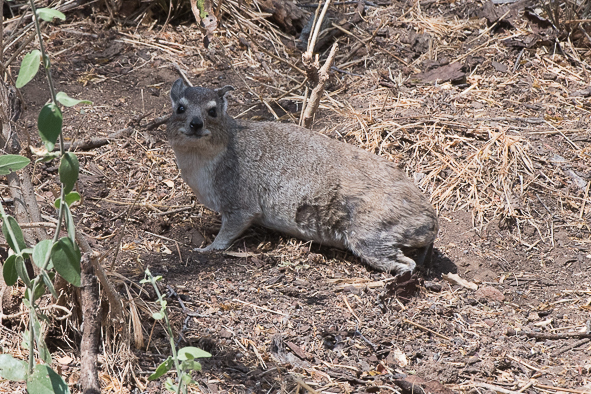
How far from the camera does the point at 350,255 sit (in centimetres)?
672

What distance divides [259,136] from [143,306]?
9.74 feet

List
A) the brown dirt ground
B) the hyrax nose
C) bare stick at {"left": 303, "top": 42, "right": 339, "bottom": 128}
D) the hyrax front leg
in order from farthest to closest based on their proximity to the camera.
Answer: bare stick at {"left": 303, "top": 42, "right": 339, "bottom": 128}
the hyrax front leg
the hyrax nose
the brown dirt ground

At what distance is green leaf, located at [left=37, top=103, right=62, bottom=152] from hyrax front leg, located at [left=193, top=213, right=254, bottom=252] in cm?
414

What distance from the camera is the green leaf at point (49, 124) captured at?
249 cm

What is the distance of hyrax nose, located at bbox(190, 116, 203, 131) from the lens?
6336 millimetres

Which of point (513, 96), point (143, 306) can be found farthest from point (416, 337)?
point (513, 96)

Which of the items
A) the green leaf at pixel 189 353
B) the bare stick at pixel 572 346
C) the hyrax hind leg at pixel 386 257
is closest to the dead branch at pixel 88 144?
the hyrax hind leg at pixel 386 257

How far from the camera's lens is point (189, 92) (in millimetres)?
6574

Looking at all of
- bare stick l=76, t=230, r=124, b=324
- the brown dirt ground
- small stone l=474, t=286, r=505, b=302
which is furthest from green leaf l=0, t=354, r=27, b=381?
small stone l=474, t=286, r=505, b=302

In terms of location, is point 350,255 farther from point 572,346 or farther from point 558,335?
point 572,346

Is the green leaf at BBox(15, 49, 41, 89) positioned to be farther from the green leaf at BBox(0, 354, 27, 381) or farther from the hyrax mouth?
the hyrax mouth

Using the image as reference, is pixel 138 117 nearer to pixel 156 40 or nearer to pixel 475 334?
pixel 156 40

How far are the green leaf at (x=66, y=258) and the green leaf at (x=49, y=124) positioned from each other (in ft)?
1.44

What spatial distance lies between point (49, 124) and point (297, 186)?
4.19 meters
